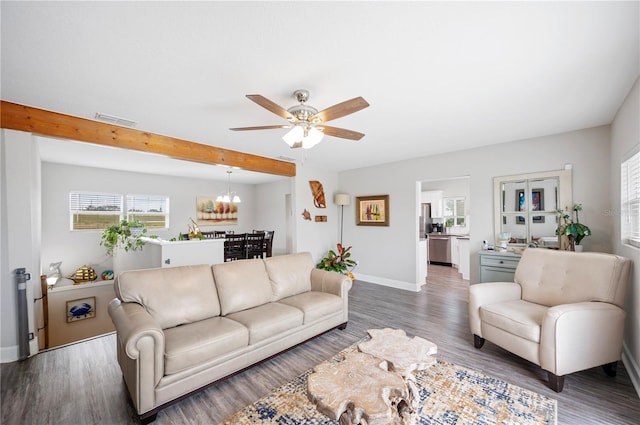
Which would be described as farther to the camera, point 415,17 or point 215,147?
point 215,147

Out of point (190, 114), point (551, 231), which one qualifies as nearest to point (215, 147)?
point (190, 114)

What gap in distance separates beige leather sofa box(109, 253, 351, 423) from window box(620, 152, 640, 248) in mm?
2804

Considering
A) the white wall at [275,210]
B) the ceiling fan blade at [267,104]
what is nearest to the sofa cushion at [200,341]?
the ceiling fan blade at [267,104]

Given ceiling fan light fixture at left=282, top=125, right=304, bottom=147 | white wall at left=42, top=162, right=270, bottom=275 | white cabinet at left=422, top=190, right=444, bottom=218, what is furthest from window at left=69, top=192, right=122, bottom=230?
white cabinet at left=422, top=190, right=444, bottom=218

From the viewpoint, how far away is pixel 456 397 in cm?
197

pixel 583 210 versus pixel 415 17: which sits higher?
pixel 415 17

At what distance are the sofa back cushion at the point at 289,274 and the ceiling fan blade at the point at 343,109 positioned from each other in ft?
5.98

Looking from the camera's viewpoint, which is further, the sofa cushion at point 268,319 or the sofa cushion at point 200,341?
the sofa cushion at point 268,319

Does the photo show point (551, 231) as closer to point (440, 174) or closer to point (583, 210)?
point (583, 210)

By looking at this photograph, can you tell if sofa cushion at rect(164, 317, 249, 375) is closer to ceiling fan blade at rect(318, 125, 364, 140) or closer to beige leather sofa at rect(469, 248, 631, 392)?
ceiling fan blade at rect(318, 125, 364, 140)

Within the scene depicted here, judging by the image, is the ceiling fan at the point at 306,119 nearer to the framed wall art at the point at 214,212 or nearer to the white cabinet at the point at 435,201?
the framed wall art at the point at 214,212

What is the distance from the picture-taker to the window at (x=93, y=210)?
5.50m

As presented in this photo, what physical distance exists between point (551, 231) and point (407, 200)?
2180mm

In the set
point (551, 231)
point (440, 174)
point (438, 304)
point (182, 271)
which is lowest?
point (438, 304)
